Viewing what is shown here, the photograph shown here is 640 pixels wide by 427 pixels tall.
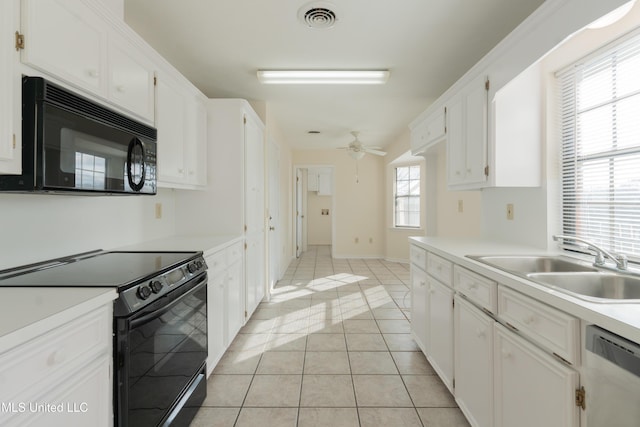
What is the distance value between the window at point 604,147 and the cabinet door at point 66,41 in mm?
2557

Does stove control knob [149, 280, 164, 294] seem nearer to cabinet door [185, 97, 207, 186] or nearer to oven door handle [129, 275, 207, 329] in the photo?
oven door handle [129, 275, 207, 329]

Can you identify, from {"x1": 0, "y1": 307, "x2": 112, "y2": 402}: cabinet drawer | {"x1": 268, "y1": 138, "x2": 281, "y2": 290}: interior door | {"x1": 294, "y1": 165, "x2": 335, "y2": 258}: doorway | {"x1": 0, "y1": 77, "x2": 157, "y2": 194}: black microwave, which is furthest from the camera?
{"x1": 294, "y1": 165, "x2": 335, "y2": 258}: doorway

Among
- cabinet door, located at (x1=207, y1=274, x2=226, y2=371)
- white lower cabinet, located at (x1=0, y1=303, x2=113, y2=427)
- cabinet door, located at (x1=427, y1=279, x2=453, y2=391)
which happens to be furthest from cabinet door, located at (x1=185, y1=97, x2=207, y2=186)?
cabinet door, located at (x1=427, y1=279, x2=453, y2=391)

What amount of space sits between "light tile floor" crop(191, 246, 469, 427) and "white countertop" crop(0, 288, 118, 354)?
44.5 inches

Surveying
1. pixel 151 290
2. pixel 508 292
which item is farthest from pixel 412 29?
pixel 151 290

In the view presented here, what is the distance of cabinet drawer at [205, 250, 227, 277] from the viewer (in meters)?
2.04

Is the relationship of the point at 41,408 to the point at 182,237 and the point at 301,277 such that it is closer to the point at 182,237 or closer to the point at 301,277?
the point at 182,237

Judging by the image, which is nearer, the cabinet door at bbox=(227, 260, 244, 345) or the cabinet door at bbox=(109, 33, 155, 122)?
the cabinet door at bbox=(109, 33, 155, 122)

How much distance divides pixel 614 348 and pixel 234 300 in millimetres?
2338

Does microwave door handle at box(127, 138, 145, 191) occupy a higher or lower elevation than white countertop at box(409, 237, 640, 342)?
higher

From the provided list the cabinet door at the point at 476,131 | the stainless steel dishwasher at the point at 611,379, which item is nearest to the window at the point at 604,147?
the cabinet door at the point at 476,131

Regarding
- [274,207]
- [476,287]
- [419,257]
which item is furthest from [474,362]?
[274,207]

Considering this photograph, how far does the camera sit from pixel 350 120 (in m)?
4.62

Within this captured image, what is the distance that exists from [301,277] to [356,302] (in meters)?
1.55
